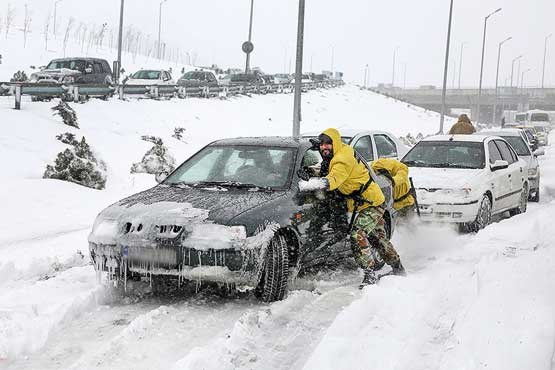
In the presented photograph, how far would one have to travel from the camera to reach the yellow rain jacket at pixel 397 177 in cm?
826

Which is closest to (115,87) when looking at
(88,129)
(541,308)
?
(88,129)

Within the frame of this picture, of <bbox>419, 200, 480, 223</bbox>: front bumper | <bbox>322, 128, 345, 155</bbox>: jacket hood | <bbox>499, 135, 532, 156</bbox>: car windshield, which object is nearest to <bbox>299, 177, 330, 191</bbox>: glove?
<bbox>322, 128, 345, 155</bbox>: jacket hood

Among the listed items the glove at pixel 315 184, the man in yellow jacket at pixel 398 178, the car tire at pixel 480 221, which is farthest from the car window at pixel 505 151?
the glove at pixel 315 184

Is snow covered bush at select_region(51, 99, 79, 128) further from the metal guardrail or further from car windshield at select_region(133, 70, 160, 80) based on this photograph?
car windshield at select_region(133, 70, 160, 80)

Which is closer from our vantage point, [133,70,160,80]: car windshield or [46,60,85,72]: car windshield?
[46,60,85,72]: car windshield

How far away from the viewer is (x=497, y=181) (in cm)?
1084

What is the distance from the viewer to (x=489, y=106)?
10381 cm

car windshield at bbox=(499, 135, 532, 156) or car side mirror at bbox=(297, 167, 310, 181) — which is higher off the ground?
car windshield at bbox=(499, 135, 532, 156)

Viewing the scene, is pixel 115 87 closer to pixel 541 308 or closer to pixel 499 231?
pixel 499 231

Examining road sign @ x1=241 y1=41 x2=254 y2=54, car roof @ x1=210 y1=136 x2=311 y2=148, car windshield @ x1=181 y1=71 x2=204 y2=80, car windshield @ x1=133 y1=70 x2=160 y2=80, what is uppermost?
road sign @ x1=241 y1=41 x2=254 y2=54

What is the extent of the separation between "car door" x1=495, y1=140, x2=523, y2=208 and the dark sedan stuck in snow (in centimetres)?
538

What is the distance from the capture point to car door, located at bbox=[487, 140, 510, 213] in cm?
1072

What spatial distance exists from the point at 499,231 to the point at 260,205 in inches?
172

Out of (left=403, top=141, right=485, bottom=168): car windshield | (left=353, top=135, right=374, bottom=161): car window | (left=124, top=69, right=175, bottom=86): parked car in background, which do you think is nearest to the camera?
(left=403, top=141, right=485, bottom=168): car windshield
